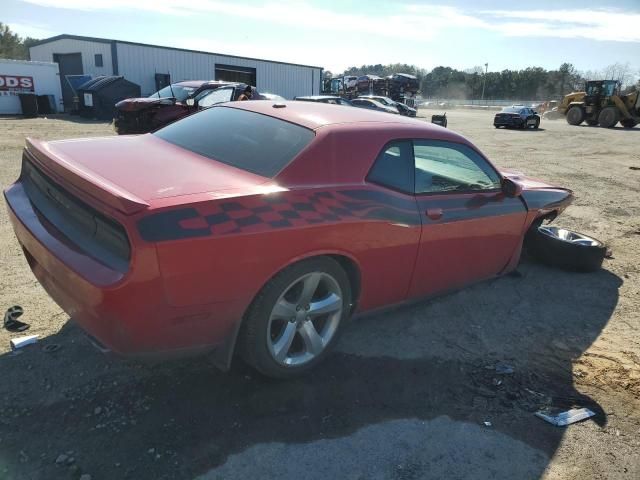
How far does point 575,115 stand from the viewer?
1217 inches

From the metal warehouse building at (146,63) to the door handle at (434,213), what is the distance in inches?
993

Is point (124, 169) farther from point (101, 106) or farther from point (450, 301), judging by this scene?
point (101, 106)

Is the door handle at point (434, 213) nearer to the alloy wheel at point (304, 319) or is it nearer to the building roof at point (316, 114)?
the building roof at point (316, 114)

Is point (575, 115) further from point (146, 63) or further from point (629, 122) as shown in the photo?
point (146, 63)

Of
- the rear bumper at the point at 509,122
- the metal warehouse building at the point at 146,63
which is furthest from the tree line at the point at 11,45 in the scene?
the rear bumper at the point at 509,122

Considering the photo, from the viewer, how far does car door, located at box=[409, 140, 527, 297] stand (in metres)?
3.40

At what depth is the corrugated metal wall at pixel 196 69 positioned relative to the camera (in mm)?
25109

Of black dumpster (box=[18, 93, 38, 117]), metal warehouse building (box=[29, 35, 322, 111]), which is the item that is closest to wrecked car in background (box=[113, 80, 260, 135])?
black dumpster (box=[18, 93, 38, 117])

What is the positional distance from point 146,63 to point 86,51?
328cm

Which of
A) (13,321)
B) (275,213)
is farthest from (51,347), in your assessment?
(275,213)

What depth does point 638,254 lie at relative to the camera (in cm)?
573

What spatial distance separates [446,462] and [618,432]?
3.60 ft

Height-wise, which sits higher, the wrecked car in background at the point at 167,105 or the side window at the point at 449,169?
the wrecked car in background at the point at 167,105

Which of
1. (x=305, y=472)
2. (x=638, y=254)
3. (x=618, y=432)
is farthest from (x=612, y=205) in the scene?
(x=305, y=472)
